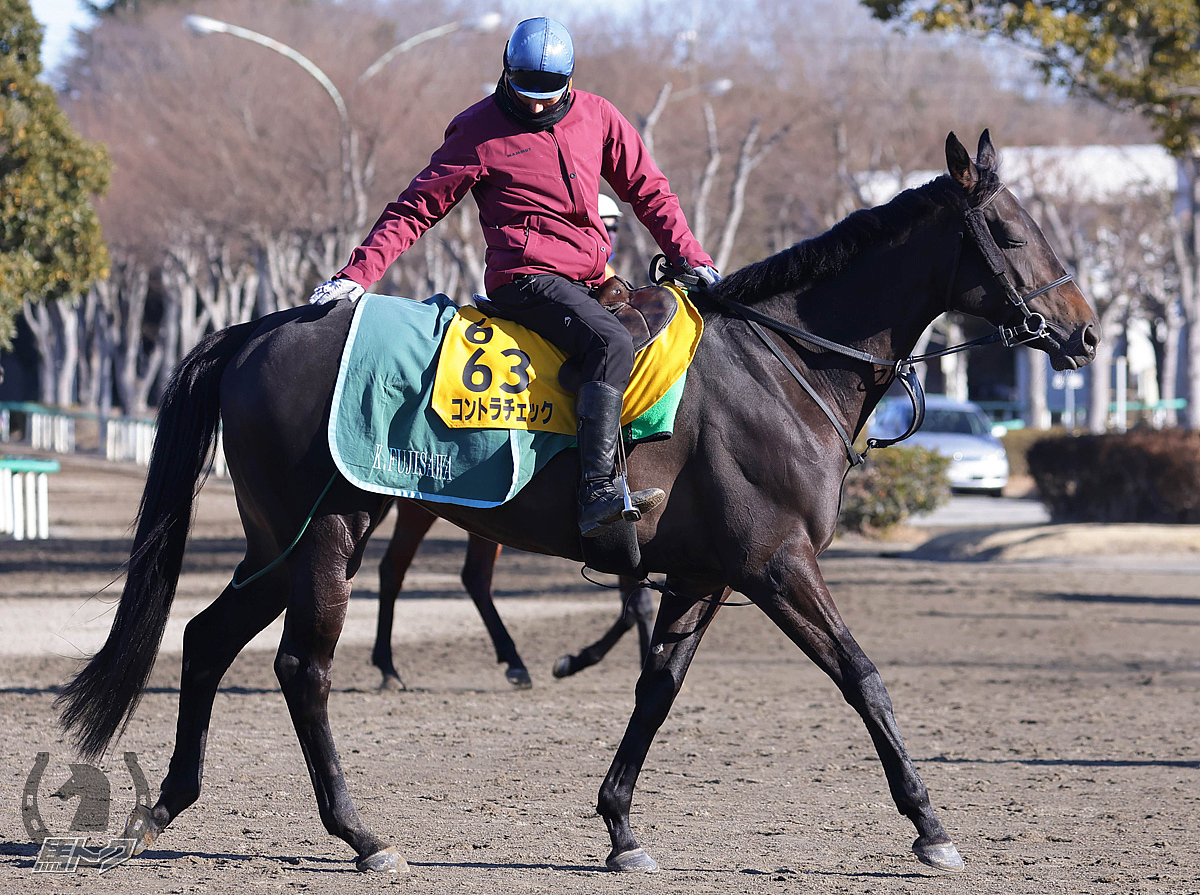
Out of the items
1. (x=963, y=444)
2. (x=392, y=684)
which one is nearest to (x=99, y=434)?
(x=963, y=444)

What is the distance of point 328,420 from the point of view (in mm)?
4852

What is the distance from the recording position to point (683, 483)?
191 inches

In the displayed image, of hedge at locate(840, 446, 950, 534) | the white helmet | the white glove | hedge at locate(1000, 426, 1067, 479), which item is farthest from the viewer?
hedge at locate(1000, 426, 1067, 479)

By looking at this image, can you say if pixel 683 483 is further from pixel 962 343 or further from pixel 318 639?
pixel 318 639

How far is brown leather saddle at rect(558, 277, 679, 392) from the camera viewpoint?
4844 mm

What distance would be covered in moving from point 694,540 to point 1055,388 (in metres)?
48.8

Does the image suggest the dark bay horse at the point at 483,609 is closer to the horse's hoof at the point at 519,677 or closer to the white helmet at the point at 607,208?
the horse's hoof at the point at 519,677

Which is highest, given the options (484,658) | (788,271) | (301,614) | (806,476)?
(788,271)

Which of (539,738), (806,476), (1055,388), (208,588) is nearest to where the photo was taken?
(806,476)

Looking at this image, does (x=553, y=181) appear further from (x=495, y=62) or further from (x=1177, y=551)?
(x=495, y=62)

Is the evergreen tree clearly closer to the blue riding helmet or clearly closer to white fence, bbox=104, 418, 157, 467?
the blue riding helmet

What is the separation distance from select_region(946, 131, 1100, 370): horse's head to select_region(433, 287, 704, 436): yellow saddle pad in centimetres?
103

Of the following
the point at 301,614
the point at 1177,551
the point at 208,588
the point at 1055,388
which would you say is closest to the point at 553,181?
the point at 301,614

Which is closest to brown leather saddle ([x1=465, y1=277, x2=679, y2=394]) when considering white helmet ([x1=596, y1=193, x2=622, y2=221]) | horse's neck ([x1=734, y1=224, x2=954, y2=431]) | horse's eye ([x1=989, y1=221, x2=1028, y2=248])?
horse's neck ([x1=734, y1=224, x2=954, y2=431])
